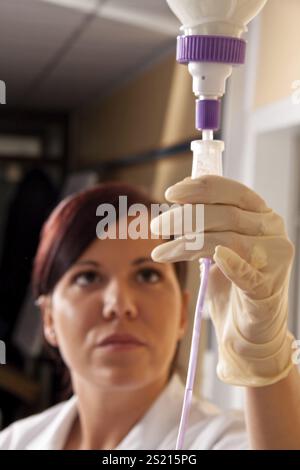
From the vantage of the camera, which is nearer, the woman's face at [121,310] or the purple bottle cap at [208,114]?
the purple bottle cap at [208,114]

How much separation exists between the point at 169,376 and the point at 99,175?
269 millimetres

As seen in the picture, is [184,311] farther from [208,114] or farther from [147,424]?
[208,114]

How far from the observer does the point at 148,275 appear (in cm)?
64

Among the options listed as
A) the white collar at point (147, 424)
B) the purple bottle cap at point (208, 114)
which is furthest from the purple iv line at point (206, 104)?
the white collar at point (147, 424)

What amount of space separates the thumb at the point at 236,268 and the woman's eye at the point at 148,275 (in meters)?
0.24

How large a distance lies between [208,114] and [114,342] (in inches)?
11.8

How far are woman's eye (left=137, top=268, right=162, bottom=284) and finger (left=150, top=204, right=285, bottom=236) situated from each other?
24 cm

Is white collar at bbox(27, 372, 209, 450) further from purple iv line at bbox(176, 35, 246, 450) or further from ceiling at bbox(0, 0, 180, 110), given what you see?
ceiling at bbox(0, 0, 180, 110)

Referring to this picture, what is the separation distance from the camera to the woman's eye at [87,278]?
2.13 feet

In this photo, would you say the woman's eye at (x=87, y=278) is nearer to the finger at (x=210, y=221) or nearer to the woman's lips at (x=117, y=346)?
the woman's lips at (x=117, y=346)

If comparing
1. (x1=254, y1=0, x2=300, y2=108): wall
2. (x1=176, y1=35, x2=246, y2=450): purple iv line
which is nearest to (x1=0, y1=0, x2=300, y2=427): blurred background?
(x1=254, y1=0, x2=300, y2=108): wall

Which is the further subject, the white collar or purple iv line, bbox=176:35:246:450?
the white collar

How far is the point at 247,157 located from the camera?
26.9 inches

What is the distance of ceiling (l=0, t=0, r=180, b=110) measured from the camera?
0.60 m
